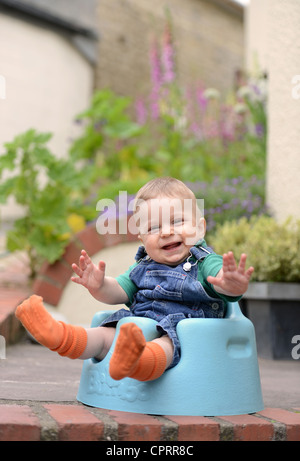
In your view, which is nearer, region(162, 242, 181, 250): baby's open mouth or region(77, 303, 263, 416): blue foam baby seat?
region(77, 303, 263, 416): blue foam baby seat

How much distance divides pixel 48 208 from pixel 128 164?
2.66 m

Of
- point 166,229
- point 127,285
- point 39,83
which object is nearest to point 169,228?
point 166,229

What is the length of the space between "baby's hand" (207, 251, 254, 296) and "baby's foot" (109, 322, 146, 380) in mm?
286

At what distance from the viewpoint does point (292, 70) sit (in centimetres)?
371

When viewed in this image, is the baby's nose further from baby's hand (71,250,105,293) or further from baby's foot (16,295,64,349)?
baby's foot (16,295,64,349)

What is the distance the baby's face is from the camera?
1.89m

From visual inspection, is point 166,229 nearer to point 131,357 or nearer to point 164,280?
point 164,280

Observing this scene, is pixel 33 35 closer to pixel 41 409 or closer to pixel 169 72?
pixel 169 72

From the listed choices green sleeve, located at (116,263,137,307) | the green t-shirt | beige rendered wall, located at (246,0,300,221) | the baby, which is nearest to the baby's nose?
the baby

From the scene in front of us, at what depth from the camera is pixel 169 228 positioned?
74.2 inches

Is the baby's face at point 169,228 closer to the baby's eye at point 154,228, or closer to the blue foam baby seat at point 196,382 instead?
the baby's eye at point 154,228

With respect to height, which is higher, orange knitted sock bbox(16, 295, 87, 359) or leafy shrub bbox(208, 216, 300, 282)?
leafy shrub bbox(208, 216, 300, 282)

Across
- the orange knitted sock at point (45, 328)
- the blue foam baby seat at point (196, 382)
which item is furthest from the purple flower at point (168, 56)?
the orange knitted sock at point (45, 328)

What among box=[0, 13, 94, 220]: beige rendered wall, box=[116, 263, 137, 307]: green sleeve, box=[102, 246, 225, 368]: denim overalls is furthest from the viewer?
box=[0, 13, 94, 220]: beige rendered wall
